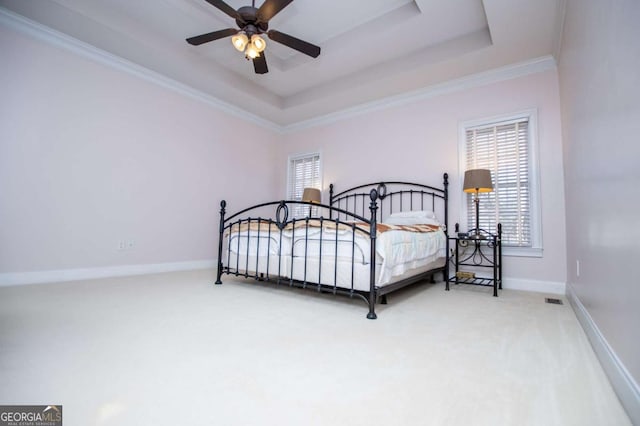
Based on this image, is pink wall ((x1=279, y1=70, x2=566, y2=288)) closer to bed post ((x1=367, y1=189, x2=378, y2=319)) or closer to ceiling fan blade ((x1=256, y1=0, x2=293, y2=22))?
bed post ((x1=367, y1=189, x2=378, y2=319))

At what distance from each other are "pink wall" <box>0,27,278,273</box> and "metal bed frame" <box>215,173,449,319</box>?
1.08m

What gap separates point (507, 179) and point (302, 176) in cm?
337

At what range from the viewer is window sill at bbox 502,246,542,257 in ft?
11.0

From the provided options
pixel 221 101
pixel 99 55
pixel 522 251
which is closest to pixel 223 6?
pixel 99 55

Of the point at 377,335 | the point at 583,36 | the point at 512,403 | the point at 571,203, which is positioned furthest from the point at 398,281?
the point at 583,36

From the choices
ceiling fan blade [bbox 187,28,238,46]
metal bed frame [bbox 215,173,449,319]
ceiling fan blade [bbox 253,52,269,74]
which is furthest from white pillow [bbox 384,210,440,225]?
ceiling fan blade [bbox 187,28,238,46]

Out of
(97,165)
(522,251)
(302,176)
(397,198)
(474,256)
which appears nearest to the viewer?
(522,251)

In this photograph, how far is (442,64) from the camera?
364 centimetres

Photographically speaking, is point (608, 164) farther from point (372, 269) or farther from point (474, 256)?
point (474, 256)

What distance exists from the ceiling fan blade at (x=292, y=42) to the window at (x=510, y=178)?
227 cm

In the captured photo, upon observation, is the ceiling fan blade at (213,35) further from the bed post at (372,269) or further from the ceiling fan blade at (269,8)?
the bed post at (372,269)

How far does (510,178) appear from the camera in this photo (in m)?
3.56

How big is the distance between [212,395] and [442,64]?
4034 millimetres

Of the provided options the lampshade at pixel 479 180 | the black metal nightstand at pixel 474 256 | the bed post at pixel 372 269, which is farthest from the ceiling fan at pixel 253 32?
the black metal nightstand at pixel 474 256
